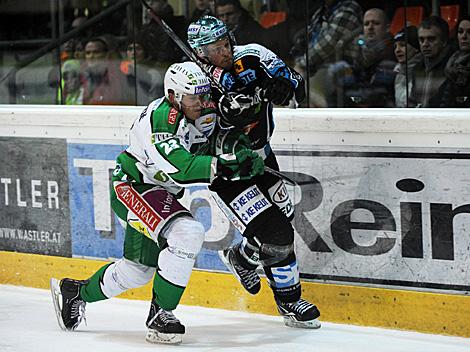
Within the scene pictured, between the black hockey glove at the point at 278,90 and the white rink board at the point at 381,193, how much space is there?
35cm

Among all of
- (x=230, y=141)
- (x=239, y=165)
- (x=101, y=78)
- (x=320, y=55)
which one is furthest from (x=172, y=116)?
(x=101, y=78)

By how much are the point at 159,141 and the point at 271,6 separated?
7.93 ft

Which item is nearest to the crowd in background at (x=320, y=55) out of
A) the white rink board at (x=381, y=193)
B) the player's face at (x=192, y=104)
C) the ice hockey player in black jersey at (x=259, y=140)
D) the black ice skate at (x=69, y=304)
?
the white rink board at (x=381, y=193)

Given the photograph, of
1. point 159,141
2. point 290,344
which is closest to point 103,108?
point 159,141

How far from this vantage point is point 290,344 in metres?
4.73

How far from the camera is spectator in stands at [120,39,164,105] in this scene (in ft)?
22.6

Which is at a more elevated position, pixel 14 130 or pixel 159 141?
pixel 159 141

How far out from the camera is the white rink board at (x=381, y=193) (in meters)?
4.80

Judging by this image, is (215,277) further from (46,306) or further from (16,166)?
(16,166)

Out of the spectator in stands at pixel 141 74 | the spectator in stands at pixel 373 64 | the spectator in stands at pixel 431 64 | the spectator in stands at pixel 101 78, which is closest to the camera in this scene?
the spectator in stands at pixel 431 64

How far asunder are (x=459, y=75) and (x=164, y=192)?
1808 millimetres

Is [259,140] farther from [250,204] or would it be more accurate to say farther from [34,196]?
[34,196]

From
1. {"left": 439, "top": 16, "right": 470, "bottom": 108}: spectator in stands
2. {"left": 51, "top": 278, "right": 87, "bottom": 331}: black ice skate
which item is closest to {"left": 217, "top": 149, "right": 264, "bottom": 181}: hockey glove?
{"left": 51, "top": 278, "right": 87, "bottom": 331}: black ice skate

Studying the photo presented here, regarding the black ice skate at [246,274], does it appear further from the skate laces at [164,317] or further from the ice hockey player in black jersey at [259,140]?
the skate laces at [164,317]
